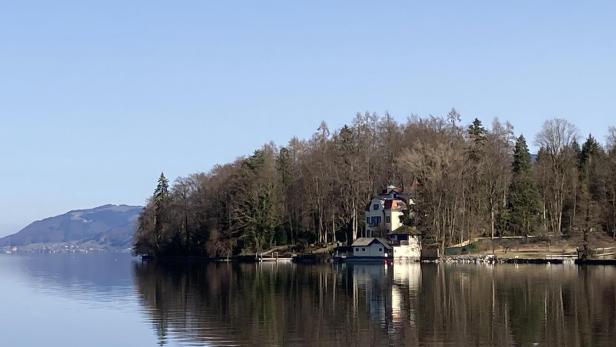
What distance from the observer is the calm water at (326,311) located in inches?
1366

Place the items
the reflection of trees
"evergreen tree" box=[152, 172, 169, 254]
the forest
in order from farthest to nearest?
"evergreen tree" box=[152, 172, 169, 254], the forest, the reflection of trees

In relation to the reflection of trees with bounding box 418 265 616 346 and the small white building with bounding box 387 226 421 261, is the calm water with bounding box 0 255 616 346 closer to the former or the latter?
the reflection of trees with bounding box 418 265 616 346

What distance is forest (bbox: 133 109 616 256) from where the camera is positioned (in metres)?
103

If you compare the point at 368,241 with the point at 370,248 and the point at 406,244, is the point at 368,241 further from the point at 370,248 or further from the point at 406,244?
the point at 406,244

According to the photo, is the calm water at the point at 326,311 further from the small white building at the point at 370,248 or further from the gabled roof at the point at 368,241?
the gabled roof at the point at 368,241

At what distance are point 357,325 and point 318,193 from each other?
76186 mm

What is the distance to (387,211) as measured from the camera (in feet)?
360

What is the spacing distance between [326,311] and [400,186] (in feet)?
248

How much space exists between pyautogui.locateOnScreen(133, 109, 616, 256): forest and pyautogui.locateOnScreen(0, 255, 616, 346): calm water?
28.6 meters

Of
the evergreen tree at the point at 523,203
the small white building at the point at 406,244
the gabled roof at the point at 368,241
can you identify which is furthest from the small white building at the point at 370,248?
the evergreen tree at the point at 523,203

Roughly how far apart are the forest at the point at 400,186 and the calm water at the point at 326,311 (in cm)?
2859

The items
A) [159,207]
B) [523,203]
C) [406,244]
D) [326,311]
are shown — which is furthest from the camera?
[159,207]

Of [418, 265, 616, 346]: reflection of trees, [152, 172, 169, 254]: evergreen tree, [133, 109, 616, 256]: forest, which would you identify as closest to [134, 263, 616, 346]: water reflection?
[418, 265, 616, 346]: reflection of trees

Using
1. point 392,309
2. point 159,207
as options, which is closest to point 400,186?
point 159,207
